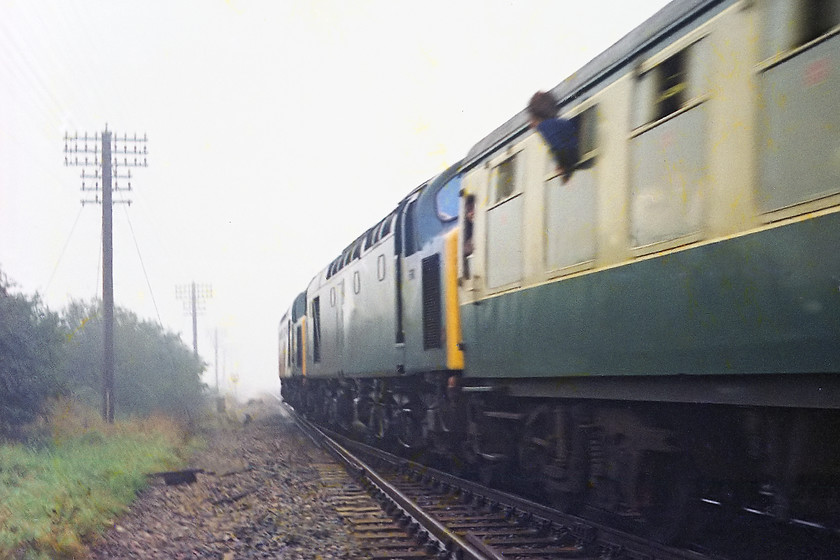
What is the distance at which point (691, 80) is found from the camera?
4.41 metres

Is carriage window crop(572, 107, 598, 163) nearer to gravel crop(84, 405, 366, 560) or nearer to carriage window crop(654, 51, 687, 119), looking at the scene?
carriage window crop(654, 51, 687, 119)

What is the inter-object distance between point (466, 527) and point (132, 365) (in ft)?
96.6

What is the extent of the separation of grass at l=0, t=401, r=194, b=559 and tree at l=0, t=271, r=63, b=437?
65cm

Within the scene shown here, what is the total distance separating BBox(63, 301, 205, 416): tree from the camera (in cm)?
2983

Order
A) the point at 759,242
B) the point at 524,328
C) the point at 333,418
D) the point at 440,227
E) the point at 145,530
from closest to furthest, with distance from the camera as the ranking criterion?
the point at 759,242 → the point at 524,328 → the point at 145,530 → the point at 440,227 → the point at 333,418

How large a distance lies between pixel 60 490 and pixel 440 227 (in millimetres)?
5508

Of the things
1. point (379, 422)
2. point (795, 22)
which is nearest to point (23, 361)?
point (379, 422)

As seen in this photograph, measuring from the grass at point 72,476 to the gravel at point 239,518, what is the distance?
297 mm

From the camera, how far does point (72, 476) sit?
1101cm

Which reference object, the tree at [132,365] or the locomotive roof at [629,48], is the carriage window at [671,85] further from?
the tree at [132,365]

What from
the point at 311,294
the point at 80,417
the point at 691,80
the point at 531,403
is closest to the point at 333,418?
the point at 311,294

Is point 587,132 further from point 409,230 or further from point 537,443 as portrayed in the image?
point 409,230

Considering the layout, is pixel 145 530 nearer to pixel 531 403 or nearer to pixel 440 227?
pixel 531 403

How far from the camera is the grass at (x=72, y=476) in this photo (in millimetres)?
7195
